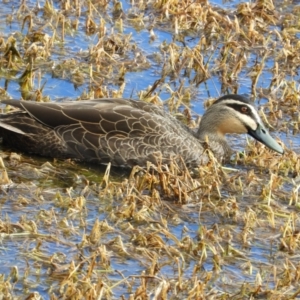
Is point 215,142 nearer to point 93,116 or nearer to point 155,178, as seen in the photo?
point 93,116

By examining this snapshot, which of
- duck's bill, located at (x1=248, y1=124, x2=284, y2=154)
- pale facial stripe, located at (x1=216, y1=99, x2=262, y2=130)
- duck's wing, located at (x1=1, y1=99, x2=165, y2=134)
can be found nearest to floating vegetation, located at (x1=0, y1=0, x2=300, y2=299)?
duck's bill, located at (x1=248, y1=124, x2=284, y2=154)

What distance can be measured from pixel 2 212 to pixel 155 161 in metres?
1.88

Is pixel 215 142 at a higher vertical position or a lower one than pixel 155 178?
lower

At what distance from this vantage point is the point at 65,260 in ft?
24.6

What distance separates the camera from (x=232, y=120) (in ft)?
33.5

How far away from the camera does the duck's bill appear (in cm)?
992

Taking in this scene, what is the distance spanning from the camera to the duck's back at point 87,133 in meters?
9.70

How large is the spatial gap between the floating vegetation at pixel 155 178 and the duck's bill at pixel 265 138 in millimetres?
78

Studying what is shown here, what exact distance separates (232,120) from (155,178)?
160 cm

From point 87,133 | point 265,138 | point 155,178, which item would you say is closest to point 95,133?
point 87,133

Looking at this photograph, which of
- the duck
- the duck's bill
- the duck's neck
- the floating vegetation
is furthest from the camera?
the duck's neck

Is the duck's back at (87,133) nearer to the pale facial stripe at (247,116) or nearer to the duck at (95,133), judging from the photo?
the duck at (95,133)

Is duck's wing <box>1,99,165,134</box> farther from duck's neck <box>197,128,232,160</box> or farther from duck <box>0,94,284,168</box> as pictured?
duck's neck <box>197,128,232,160</box>

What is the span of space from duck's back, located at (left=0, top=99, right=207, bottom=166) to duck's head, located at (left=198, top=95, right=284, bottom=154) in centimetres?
61
